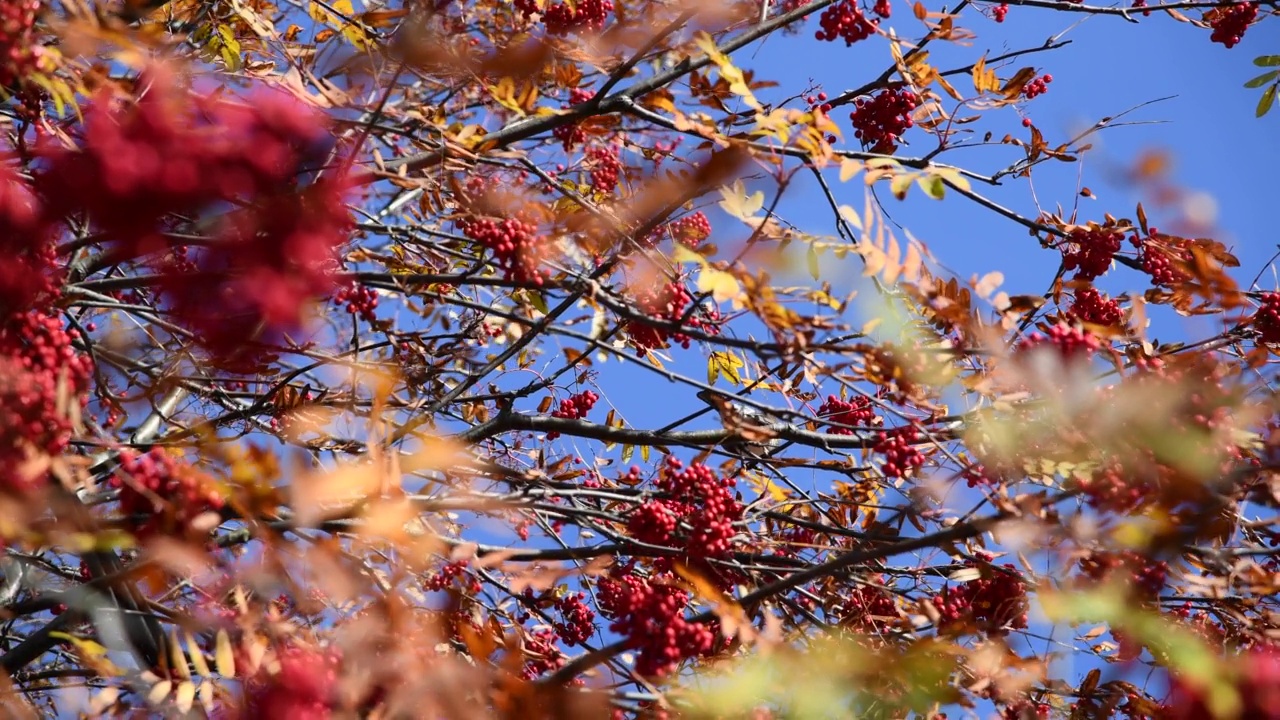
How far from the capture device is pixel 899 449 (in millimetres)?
2650

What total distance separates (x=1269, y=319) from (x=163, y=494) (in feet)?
11.8

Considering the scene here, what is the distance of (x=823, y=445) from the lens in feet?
9.66

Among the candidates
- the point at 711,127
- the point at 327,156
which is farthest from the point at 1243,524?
the point at 327,156

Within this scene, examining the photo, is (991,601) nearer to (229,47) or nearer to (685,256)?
(685,256)

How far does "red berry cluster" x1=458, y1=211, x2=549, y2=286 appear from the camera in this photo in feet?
8.68

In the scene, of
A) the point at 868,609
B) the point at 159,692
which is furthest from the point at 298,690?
the point at 868,609

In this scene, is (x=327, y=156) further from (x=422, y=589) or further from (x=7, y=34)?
(x=422, y=589)

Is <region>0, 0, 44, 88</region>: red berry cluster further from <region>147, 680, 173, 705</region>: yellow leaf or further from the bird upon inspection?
the bird

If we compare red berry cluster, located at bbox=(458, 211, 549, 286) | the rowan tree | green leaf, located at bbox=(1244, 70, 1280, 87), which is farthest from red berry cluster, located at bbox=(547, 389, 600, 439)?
green leaf, located at bbox=(1244, 70, 1280, 87)

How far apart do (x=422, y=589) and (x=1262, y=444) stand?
10.1 ft

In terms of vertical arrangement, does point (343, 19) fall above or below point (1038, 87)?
below

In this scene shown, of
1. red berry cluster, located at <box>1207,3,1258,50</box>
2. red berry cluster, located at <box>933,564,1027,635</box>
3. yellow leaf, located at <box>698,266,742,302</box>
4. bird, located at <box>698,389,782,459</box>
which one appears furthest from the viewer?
red berry cluster, located at <box>1207,3,1258,50</box>

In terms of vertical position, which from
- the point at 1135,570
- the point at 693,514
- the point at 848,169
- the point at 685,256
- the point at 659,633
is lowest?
the point at 659,633

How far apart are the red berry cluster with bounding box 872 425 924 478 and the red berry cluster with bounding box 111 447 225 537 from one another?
1817 millimetres
